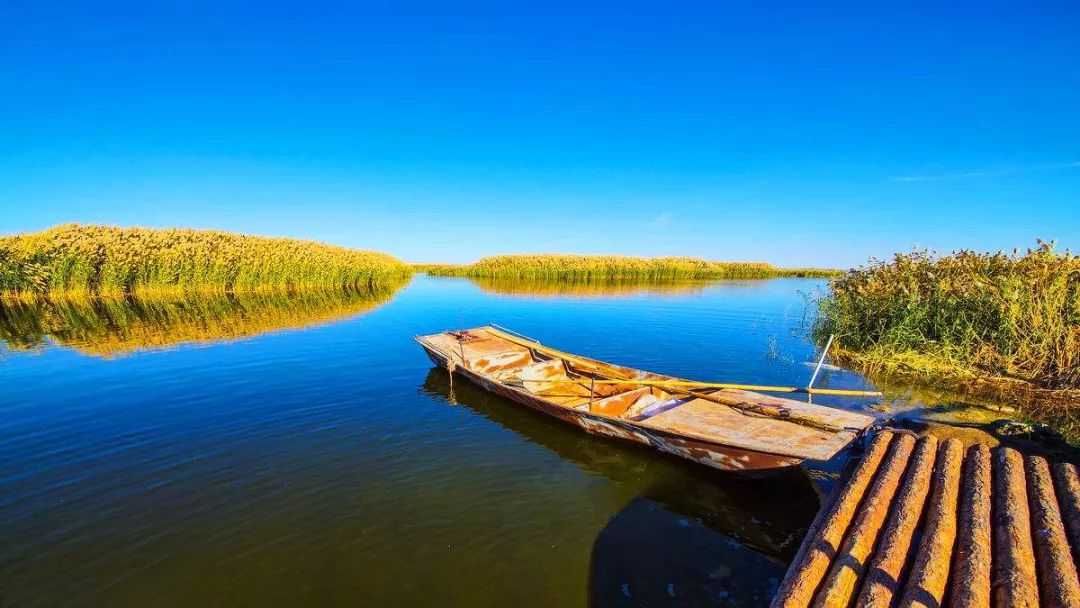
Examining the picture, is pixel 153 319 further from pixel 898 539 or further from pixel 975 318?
pixel 975 318

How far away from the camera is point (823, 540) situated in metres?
4.60

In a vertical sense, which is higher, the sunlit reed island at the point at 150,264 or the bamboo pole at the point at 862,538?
the sunlit reed island at the point at 150,264

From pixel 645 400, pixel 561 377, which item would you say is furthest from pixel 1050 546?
pixel 561 377

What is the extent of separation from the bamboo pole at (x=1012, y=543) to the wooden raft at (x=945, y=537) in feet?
0.03

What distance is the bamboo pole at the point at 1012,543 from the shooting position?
3717 millimetres

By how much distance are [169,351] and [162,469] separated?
32.1ft

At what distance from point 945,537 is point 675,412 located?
4330 mm

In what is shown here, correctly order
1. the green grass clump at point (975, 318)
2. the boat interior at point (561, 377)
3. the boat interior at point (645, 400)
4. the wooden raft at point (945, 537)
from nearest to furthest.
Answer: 1. the wooden raft at point (945, 537)
2. the boat interior at point (645, 400)
3. the boat interior at point (561, 377)
4. the green grass clump at point (975, 318)

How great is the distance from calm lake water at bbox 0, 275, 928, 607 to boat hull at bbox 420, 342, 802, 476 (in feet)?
1.47

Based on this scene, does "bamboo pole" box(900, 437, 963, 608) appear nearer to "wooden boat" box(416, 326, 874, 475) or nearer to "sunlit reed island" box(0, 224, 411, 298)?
"wooden boat" box(416, 326, 874, 475)

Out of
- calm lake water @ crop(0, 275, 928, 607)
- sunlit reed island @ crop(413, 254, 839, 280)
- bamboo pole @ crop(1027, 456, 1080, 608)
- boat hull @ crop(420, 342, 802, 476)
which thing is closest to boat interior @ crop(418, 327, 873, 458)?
boat hull @ crop(420, 342, 802, 476)

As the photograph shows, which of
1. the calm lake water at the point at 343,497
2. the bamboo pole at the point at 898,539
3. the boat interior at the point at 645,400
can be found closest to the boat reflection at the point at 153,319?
the calm lake water at the point at 343,497

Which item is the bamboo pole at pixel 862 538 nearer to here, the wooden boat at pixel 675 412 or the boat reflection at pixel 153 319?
the wooden boat at pixel 675 412

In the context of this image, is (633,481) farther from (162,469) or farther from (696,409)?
(162,469)
